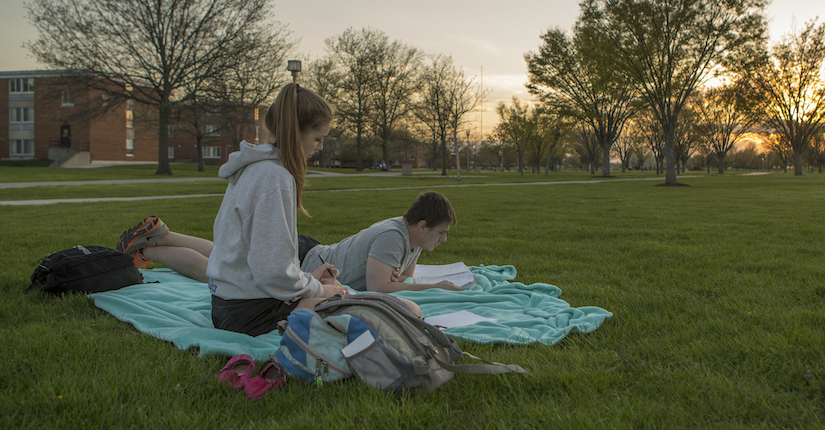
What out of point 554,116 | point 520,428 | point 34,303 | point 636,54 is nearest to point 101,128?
point 554,116

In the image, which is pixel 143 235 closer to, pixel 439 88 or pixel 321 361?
pixel 321 361

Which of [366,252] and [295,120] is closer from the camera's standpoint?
[295,120]

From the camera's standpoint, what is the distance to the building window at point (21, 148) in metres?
47.1

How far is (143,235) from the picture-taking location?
425cm

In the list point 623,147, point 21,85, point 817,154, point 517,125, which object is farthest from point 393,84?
point 817,154

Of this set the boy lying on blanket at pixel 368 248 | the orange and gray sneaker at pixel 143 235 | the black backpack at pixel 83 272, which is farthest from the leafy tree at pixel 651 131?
the black backpack at pixel 83 272

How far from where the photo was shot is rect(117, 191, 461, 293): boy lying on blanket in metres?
3.79

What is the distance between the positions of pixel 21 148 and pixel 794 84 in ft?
219

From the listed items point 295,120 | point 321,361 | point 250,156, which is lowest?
point 321,361

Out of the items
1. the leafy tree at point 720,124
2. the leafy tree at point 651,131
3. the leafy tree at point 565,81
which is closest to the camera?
the leafy tree at point 565,81

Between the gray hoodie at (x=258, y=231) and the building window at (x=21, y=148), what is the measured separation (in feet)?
187

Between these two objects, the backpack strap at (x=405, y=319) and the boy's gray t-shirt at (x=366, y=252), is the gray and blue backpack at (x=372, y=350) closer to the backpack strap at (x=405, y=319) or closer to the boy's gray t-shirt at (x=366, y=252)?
the backpack strap at (x=405, y=319)

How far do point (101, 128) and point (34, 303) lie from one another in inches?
1953

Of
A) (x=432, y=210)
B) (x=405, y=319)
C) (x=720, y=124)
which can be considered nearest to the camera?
(x=405, y=319)
